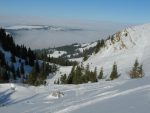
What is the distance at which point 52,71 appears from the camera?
187 m

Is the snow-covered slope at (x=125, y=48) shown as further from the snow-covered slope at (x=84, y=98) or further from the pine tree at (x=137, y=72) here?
the snow-covered slope at (x=84, y=98)

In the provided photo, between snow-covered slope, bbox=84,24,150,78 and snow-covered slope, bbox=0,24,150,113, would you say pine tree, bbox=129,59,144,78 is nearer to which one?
snow-covered slope, bbox=0,24,150,113

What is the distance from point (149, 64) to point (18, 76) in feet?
216

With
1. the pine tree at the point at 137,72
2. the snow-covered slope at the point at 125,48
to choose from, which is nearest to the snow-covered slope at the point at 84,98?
the pine tree at the point at 137,72

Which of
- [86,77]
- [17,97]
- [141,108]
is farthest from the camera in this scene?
[86,77]

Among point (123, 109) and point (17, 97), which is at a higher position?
point (123, 109)

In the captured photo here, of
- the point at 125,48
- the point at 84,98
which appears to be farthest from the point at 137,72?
the point at 125,48

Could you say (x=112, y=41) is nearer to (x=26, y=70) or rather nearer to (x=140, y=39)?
(x=140, y=39)

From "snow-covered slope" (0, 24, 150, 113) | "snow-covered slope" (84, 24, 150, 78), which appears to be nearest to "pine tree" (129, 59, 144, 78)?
"snow-covered slope" (0, 24, 150, 113)

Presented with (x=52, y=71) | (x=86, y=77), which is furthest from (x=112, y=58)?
(x=86, y=77)

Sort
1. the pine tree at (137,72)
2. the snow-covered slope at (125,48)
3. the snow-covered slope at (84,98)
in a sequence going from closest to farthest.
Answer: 1. the snow-covered slope at (84,98)
2. the pine tree at (137,72)
3. the snow-covered slope at (125,48)

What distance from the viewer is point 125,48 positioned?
179625 millimetres

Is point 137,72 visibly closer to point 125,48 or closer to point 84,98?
point 84,98

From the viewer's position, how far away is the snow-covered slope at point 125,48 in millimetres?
161125
